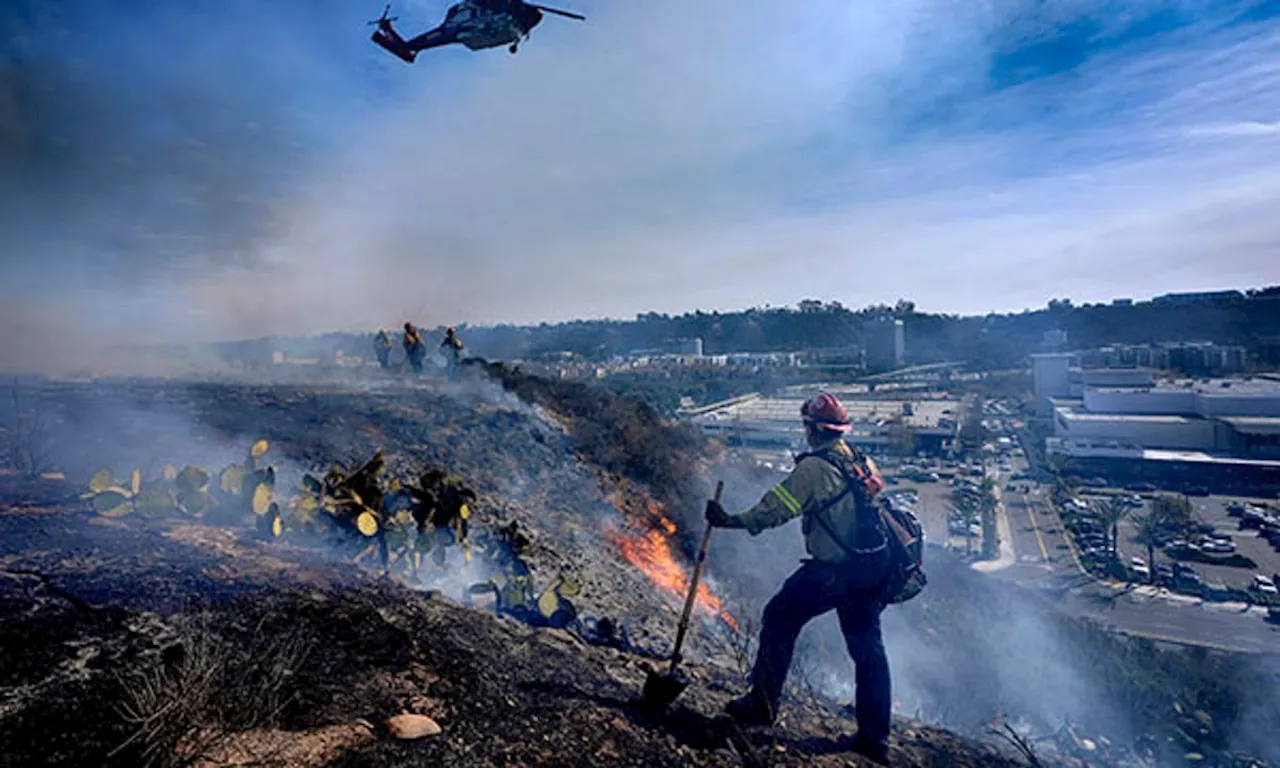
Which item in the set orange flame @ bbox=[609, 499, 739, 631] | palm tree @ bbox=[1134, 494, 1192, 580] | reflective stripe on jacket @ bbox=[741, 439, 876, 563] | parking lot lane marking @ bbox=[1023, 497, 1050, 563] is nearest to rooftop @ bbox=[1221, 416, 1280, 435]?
palm tree @ bbox=[1134, 494, 1192, 580]

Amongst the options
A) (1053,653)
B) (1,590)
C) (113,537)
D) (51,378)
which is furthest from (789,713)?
(51,378)

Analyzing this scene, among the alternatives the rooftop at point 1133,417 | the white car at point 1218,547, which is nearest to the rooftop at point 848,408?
the rooftop at point 1133,417

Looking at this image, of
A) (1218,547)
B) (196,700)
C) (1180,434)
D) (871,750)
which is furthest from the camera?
(1180,434)

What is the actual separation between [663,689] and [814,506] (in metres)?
1.51

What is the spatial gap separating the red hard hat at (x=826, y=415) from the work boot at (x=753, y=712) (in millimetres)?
1907

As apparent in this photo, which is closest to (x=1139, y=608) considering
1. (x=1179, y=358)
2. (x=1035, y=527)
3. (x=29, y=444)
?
(x=1035, y=527)

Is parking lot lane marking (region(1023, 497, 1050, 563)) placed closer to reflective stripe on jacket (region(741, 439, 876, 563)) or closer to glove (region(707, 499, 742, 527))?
reflective stripe on jacket (region(741, 439, 876, 563))

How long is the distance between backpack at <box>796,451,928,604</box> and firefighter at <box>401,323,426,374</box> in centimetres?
1629

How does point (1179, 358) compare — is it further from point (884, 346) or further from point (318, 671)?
point (318, 671)

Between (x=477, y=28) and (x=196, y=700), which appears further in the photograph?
(x=477, y=28)

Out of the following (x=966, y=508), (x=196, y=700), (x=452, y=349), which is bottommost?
(x=966, y=508)

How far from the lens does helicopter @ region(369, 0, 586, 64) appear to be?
8.77m

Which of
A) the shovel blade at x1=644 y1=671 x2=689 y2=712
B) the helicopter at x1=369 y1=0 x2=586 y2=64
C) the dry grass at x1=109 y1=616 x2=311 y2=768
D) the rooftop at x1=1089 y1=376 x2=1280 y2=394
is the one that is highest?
the helicopter at x1=369 y1=0 x2=586 y2=64

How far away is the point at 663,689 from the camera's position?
12.4 feet
